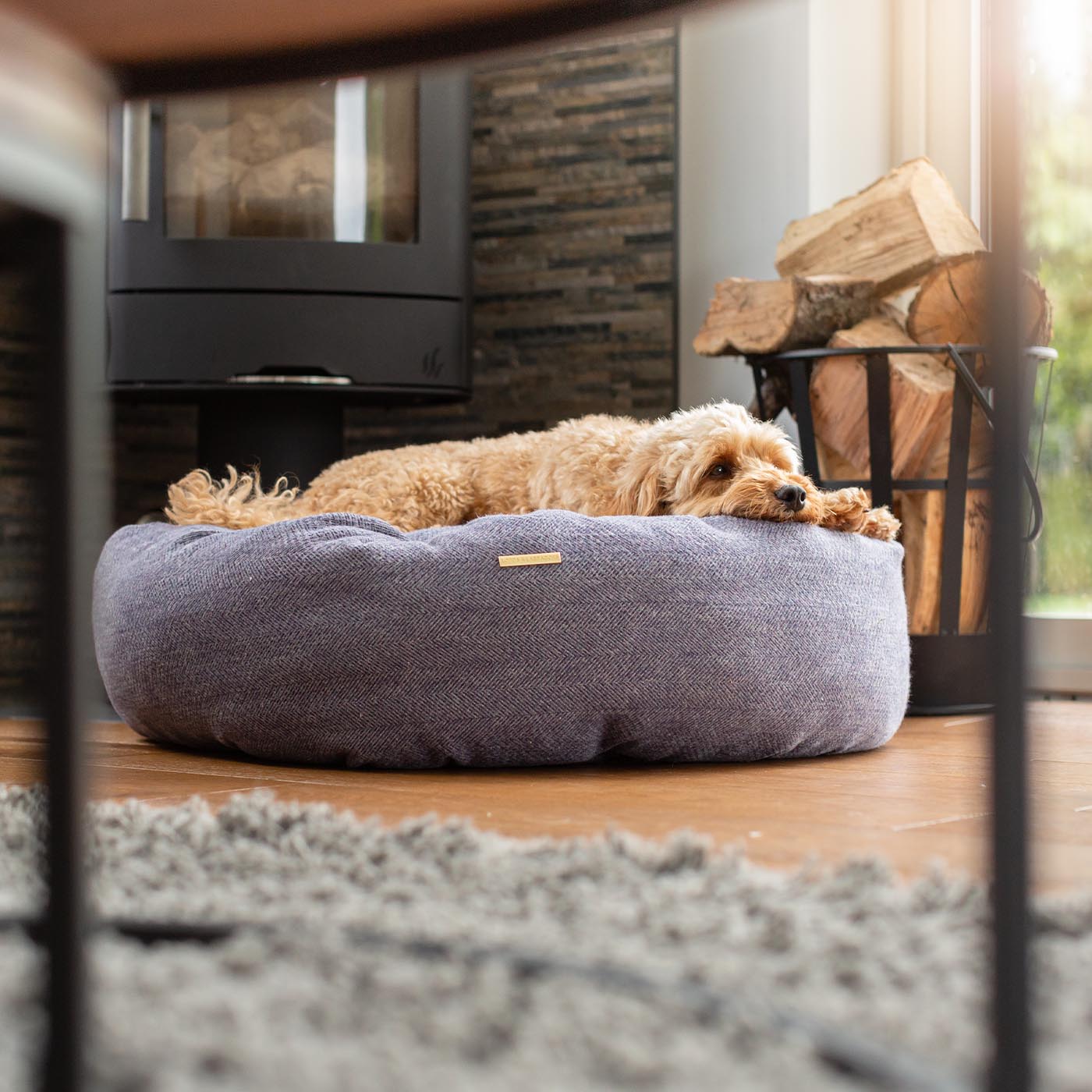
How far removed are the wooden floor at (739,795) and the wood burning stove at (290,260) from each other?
1.06 metres

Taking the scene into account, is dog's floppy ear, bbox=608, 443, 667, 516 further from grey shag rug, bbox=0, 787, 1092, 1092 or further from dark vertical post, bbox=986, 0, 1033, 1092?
dark vertical post, bbox=986, 0, 1033, 1092

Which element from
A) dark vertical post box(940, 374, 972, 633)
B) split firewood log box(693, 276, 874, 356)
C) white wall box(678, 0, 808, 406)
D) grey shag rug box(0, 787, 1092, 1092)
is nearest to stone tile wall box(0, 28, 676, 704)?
white wall box(678, 0, 808, 406)

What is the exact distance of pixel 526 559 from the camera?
179 cm

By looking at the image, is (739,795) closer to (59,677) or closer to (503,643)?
(503,643)

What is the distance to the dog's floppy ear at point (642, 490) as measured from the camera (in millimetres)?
2244

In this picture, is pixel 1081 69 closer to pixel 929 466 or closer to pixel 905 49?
pixel 905 49

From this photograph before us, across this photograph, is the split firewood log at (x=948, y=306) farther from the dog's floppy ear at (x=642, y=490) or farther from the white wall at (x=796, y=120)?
the dog's floppy ear at (x=642, y=490)

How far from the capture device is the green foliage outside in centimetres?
315

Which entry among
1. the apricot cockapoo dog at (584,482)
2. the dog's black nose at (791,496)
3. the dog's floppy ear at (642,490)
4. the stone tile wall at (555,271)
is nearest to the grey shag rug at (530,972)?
the dog's black nose at (791,496)

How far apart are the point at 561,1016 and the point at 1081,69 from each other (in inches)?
119

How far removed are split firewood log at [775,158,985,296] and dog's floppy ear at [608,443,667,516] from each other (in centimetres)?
83

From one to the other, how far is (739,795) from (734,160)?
6.64ft

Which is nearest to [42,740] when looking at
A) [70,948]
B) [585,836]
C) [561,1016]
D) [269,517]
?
[70,948]

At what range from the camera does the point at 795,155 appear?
3.16 meters
